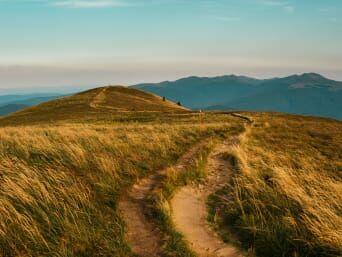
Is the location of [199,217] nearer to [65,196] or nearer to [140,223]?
[140,223]

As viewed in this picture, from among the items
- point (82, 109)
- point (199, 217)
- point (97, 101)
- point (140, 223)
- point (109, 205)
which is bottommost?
point (199, 217)

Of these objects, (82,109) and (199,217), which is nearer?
(199,217)

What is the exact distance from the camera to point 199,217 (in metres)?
9.35

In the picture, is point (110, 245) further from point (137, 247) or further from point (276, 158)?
point (276, 158)

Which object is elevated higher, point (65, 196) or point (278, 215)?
point (65, 196)

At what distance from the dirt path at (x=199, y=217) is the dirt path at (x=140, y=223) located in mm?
739

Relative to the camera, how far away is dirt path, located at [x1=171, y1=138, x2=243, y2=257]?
7.59 m

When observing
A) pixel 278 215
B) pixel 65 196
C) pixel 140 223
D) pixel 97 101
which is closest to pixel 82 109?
pixel 97 101

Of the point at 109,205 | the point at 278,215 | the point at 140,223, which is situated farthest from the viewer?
the point at 109,205

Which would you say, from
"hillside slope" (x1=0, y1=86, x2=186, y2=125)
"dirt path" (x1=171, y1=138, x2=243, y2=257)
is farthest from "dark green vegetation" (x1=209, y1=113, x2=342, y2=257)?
"hillside slope" (x1=0, y1=86, x2=186, y2=125)

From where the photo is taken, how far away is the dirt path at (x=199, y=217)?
7.59 meters

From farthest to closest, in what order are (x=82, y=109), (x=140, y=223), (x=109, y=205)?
1. (x=82, y=109)
2. (x=109, y=205)
3. (x=140, y=223)

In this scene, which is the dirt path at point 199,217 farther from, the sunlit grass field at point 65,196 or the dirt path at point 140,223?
the sunlit grass field at point 65,196

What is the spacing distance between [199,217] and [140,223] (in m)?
1.75
